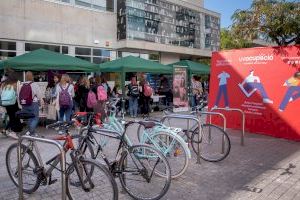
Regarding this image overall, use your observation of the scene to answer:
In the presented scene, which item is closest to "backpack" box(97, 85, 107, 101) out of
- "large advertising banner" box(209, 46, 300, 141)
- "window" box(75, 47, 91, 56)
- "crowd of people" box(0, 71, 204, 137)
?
"crowd of people" box(0, 71, 204, 137)

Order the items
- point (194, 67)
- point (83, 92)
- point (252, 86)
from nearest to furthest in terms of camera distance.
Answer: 1. point (252, 86)
2. point (83, 92)
3. point (194, 67)

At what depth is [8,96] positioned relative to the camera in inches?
341

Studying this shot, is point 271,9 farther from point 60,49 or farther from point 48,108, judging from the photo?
point 60,49

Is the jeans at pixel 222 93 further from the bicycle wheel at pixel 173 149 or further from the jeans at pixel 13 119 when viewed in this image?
the jeans at pixel 13 119

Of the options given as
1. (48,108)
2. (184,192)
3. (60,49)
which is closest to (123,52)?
(60,49)

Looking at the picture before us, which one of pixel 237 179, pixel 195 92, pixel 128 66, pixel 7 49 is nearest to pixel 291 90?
pixel 237 179


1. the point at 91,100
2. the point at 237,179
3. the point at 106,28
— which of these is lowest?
the point at 237,179

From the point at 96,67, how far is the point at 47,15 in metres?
8.58

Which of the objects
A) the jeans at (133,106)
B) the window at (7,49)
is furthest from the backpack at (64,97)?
the window at (7,49)

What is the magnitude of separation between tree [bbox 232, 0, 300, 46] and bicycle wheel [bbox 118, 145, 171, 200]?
6562mm

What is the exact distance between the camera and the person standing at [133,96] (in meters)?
13.0

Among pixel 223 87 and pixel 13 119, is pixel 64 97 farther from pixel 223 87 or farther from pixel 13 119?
pixel 223 87

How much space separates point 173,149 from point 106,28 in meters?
18.1

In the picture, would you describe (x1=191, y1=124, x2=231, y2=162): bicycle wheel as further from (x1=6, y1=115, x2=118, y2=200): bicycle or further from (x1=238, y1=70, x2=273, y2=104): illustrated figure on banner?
(x1=238, y1=70, x2=273, y2=104): illustrated figure on banner
